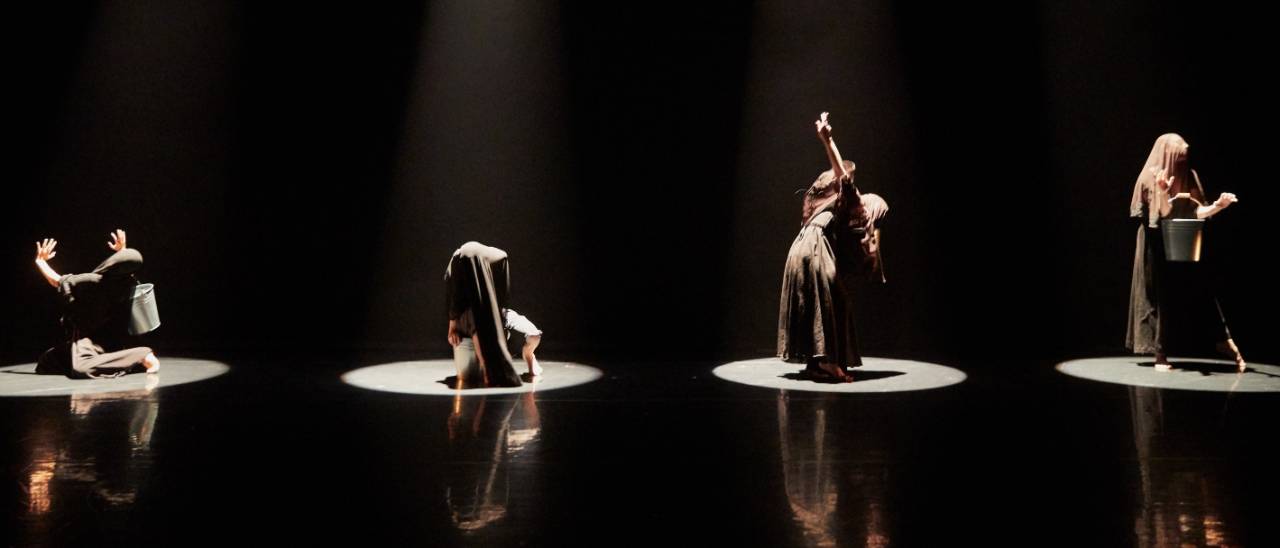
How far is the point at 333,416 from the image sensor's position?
13.9ft

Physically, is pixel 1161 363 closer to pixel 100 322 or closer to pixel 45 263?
pixel 100 322

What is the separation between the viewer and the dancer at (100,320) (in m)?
5.75

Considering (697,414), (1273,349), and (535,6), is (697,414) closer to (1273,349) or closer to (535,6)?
(535,6)

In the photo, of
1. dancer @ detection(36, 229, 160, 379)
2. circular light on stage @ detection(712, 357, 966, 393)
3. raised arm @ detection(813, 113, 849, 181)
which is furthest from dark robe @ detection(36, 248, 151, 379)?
raised arm @ detection(813, 113, 849, 181)

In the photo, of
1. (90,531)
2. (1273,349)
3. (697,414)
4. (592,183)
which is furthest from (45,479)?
(1273,349)

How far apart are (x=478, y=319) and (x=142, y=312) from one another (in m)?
2.26

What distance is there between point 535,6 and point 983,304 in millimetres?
4171

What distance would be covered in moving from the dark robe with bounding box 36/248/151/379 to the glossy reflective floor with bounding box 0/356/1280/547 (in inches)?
40.5

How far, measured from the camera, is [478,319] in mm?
5395

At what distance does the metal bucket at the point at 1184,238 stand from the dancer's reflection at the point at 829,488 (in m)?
2.81

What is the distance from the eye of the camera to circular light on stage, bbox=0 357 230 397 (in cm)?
505

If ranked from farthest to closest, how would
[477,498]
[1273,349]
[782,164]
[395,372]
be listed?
[782,164] → [1273,349] → [395,372] → [477,498]

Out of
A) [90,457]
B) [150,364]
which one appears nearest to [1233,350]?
[90,457]

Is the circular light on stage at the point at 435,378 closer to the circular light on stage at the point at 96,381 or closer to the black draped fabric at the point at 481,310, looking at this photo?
the black draped fabric at the point at 481,310
